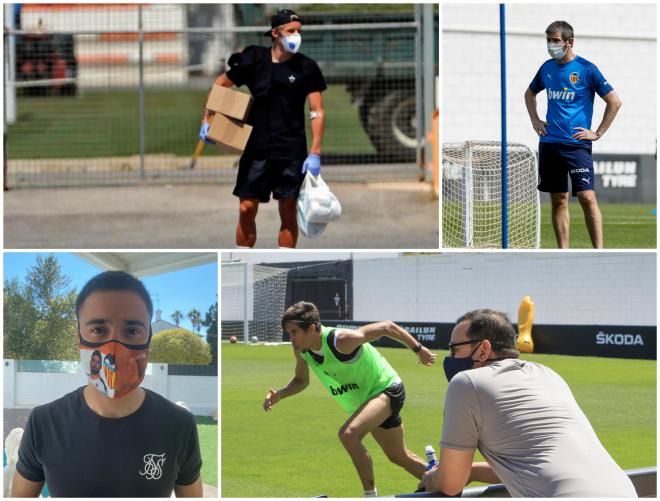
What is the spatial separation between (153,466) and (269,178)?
2.70 meters

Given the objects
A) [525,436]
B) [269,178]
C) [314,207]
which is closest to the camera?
[525,436]

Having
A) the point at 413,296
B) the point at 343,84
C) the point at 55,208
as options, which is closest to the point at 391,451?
the point at 413,296

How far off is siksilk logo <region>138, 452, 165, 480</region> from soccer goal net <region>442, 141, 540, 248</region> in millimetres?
2304

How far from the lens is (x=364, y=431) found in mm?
4871

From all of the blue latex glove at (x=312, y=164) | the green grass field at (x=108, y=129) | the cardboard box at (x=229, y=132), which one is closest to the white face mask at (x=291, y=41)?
the cardboard box at (x=229, y=132)

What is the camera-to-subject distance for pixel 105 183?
46.6 feet

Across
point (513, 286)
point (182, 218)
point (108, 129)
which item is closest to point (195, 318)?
point (513, 286)

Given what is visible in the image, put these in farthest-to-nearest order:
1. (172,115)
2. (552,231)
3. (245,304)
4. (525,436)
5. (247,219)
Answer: (172,115)
(247,219)
(552,231)
(245,304)
(525,436)

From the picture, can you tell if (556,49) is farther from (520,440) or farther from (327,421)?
(520,440)

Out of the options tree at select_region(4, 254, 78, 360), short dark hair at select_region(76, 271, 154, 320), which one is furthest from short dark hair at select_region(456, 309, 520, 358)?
tree at select_region(4, 254, 78, 360)

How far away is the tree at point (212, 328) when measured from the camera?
186 inches

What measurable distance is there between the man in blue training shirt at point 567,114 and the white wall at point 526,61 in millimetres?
82

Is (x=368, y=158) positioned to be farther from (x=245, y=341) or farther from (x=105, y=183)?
(x=245, y=341)

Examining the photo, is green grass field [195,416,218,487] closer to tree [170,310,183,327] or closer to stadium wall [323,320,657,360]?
tree [170,310,183,327]
